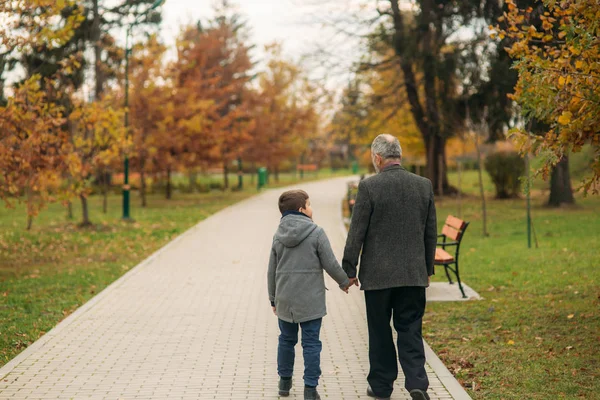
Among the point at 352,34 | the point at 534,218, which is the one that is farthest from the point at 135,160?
the point at 534,218

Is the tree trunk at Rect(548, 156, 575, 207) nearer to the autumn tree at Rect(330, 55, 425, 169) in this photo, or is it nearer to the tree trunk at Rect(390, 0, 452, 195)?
the tree trunk at Rect(390, 0, 452, 195)

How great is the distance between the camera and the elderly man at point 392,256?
17.9 feet

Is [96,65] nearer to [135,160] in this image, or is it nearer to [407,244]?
[135,160]

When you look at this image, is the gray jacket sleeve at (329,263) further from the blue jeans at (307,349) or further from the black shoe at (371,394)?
the black shoe at (371,394)

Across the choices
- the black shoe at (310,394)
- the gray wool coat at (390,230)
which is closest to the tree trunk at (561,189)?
the gray wool coat at (390,230)

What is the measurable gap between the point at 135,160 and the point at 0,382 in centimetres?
2215

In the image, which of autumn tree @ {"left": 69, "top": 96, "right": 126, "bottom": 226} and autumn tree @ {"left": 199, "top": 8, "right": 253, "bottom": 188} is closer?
autumn tree @ {"left": 69, "top": 96, "right": 126, "bottom": 226}

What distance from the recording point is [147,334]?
7953 millimetres

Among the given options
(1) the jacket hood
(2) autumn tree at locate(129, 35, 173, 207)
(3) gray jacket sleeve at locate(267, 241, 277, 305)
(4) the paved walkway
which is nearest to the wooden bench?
(4) the paved walkway

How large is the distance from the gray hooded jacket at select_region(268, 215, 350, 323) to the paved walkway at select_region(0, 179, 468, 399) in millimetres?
664


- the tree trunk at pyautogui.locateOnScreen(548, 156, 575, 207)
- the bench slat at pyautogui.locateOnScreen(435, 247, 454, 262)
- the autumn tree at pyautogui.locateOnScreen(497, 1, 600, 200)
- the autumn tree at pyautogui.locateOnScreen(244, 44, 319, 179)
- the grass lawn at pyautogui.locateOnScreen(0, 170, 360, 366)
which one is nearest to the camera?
the autumn tree at pyautogui.locateOnScreen(497, 1, 600, 200)

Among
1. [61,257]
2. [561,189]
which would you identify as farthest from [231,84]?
[61,257]

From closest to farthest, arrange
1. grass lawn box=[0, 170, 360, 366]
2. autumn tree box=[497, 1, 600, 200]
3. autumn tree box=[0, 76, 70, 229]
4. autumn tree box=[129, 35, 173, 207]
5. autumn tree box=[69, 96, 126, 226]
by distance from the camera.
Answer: autumn tree box=[497, 1, 600, 200] < grass lawn box=[0, 170, 360, 366] < autumn tree box=[0, 76, 70, 229] < autumn tree box=[69, 96, 126, 226] < autumn tree box=[129, 35, 173, 207]

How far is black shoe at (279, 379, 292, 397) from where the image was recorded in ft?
18.8
